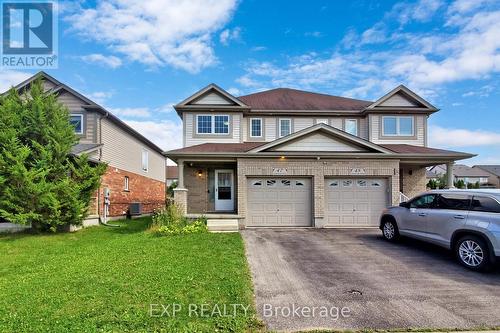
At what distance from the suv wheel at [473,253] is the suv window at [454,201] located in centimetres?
80

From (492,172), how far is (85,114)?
3123 inches

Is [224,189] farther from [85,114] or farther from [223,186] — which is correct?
[85,114]

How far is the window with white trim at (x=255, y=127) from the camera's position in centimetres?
1605

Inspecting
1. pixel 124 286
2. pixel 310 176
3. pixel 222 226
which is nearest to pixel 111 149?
pixel 222 226

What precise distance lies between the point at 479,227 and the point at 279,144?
774 centimetres

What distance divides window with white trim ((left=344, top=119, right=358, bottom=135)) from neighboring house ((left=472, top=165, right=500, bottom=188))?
62.7 meters

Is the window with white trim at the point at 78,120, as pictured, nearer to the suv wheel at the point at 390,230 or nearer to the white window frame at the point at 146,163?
the white window frame at the point at 146,163

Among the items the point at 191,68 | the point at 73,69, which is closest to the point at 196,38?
the point at 191,68

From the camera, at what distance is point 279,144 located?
500 inches

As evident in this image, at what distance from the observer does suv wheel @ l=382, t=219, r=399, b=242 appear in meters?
9.30

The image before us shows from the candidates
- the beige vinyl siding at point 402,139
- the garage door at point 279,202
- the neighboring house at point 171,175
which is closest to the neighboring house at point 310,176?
the garage door at point 279,202

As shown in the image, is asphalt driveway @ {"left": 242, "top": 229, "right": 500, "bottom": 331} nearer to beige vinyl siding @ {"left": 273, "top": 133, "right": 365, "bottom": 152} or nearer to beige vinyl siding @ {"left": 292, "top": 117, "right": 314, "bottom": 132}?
beige vinyl siding @ {"left": 273, "top": 133, "right": 365, "bottom": 152}

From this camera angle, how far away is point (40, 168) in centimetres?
1110

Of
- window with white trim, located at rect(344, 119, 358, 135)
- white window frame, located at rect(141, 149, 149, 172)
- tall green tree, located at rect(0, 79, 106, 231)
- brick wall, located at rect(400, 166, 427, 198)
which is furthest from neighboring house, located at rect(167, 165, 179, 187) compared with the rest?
brick wall, located at rect(400, 166, 427, 198)
